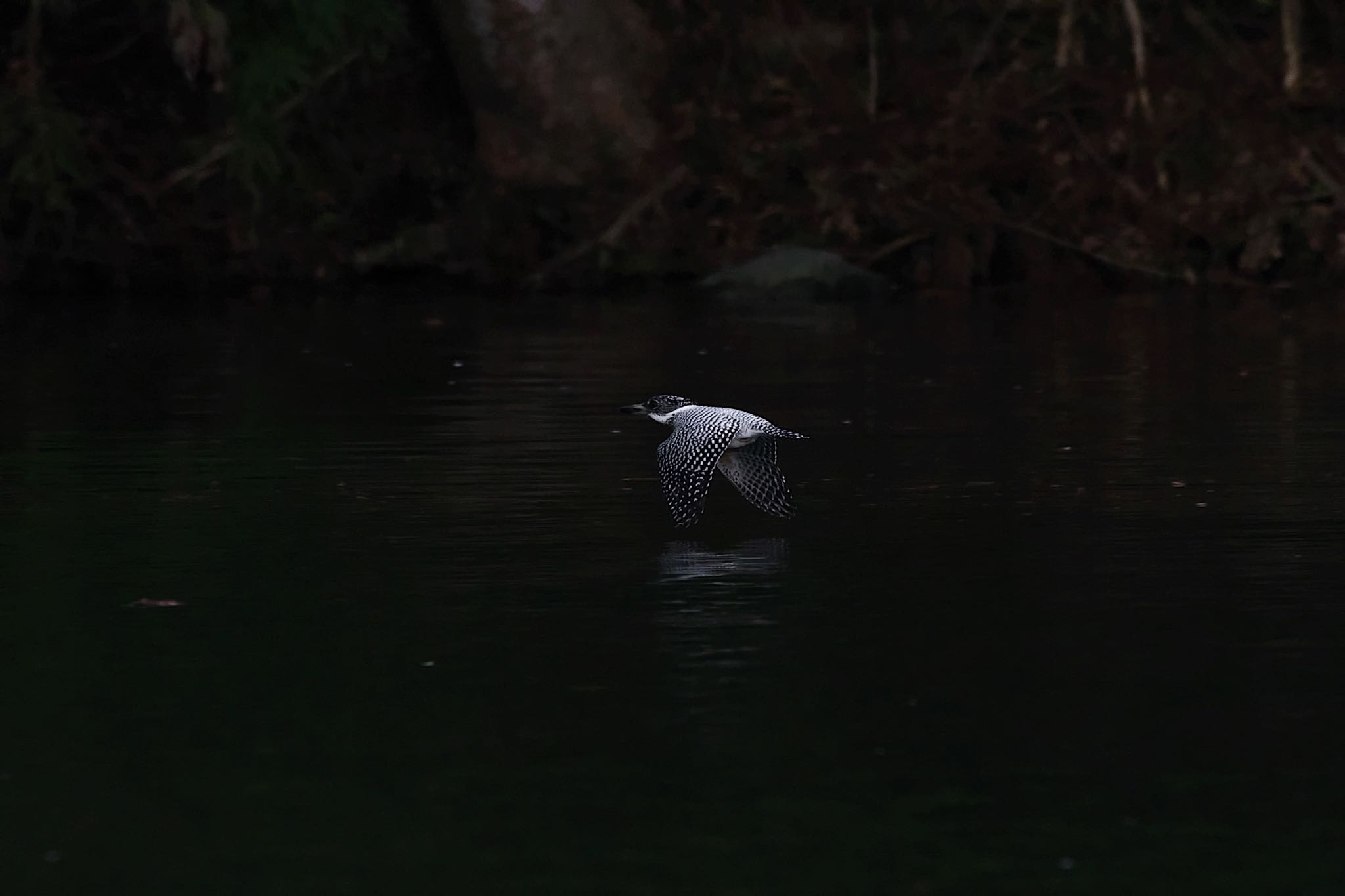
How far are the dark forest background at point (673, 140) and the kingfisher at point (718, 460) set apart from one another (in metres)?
19.4

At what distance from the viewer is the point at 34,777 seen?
7957 mm

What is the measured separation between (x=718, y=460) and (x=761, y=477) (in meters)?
0.20

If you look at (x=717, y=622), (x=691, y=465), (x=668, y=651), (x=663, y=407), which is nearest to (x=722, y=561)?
(x=691, y=465)

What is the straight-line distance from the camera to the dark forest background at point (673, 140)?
3303 cm

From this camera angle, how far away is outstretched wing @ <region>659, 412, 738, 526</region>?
1272 cm

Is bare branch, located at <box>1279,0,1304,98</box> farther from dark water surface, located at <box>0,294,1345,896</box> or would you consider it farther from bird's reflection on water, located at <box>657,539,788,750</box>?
bird's reflection on water, located at <box>657,539,788,750</box>

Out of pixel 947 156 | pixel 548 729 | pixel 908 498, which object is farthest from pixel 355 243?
pixel 548 729

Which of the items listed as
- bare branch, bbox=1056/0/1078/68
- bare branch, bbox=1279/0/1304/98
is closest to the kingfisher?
bare branch, bbox=1056/0/1078/68

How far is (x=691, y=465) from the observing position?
1275cm

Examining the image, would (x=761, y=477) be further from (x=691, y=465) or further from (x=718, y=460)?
(x=691, y=465)

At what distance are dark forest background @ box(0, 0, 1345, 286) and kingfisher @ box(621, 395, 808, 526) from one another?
63.6ft

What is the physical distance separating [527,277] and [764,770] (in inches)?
1058

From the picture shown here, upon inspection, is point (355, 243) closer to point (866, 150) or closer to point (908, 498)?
point (866, 150)

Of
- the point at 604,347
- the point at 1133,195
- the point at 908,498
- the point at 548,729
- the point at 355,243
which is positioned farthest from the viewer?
the point at 355,243
